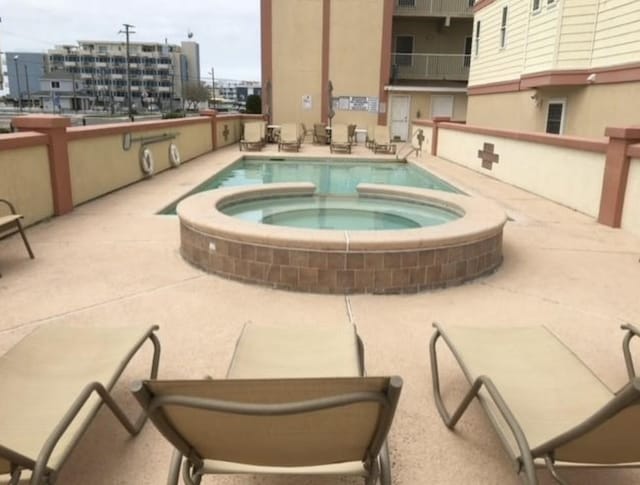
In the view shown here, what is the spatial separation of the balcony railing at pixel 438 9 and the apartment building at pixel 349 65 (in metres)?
0.05

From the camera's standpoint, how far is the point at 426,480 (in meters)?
2.30

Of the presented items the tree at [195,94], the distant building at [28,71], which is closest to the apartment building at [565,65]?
the tree at [195,94]

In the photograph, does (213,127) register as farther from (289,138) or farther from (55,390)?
(55,390)

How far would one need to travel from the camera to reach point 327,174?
14258 millimetres

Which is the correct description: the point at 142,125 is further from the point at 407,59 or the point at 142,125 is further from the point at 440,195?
the point at 407,59

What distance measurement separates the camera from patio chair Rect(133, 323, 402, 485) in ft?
5.13

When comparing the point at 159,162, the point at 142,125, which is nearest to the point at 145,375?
the point at 142,125

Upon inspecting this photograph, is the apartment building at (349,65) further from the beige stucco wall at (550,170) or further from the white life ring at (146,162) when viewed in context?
the white life ring at (146,162)

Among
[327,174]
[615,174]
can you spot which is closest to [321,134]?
[327,174]

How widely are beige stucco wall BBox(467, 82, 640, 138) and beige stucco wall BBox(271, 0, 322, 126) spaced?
32.2 feet

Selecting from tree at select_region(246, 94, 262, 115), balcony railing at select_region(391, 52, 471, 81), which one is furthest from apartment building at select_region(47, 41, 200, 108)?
balcony railing at select_region(391, 52, 471, 81)

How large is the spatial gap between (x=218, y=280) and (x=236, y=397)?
133 inches

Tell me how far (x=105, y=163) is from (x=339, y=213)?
454cm

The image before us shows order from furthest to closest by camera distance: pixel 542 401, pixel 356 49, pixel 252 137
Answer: pixel 356 49 < pixel 252 137 < pixel 542 401
